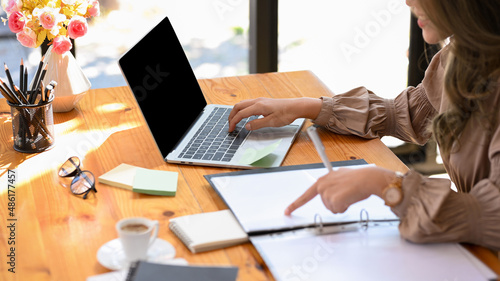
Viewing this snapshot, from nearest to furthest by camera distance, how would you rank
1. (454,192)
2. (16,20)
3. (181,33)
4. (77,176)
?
(454,192), (77,176), (16,20), (181,33)

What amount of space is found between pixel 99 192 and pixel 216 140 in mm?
327

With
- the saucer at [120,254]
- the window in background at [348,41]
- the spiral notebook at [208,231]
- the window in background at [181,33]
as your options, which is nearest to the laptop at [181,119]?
the spiral notebook at [208,231]

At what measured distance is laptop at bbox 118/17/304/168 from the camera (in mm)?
1312

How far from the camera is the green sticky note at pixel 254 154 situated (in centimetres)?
130

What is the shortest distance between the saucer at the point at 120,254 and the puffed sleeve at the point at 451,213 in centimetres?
39

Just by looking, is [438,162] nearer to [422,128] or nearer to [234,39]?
[234,39]

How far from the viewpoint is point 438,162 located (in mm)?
2979

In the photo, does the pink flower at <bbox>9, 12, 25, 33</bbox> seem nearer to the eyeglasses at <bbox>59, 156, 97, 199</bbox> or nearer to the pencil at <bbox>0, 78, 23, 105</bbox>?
the pencil at <bbox>0, 78, 23, 105</bbox>

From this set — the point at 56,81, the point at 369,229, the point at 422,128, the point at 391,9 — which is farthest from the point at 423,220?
the point at 391,9

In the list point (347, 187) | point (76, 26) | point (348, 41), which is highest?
Result: point (76, 26)

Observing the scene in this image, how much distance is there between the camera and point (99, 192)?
3.95 ft

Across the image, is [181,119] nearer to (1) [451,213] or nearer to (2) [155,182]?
(2) [155,182]

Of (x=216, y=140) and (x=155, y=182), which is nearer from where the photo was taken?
(x=155, y=182)

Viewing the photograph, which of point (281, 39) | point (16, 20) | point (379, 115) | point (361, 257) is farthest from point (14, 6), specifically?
point (281, 39)
